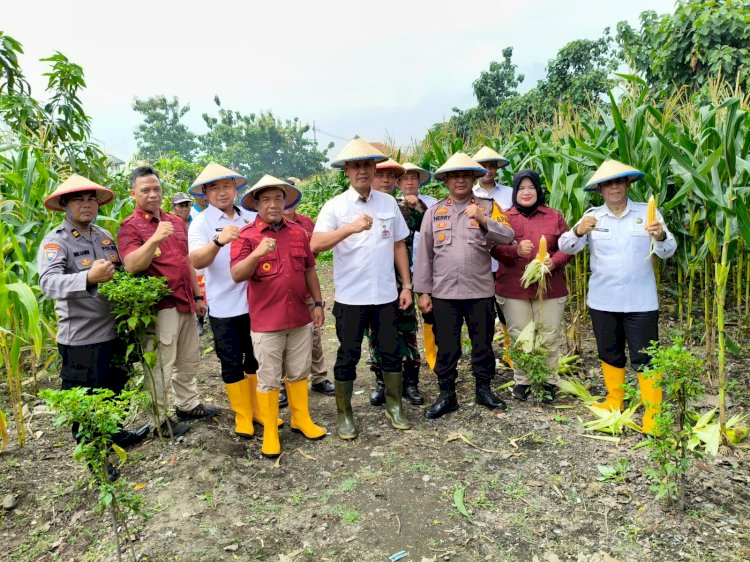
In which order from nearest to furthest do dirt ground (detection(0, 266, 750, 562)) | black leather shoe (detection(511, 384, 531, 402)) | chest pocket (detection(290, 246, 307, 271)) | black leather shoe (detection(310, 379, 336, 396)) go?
dirt ground (detection(0, 266, 750, 562))
chest pocket (detection(290, 246, 307, 271))
black leather shoe (detection(511, 384, 531, 402))
black leather shoe (detection(310, 379, 336, 396))

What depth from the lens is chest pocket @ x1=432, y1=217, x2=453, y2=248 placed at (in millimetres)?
3834

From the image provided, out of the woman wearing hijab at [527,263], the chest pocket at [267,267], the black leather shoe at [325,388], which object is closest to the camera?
the chest pocket at [267,267]

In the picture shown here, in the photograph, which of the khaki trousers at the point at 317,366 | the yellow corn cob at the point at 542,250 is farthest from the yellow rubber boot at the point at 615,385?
the khaki trousers at the point at 317,366

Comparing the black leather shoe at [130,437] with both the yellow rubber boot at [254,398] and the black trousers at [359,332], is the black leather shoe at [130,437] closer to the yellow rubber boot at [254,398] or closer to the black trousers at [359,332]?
the yellow rubber boot at [254,398]

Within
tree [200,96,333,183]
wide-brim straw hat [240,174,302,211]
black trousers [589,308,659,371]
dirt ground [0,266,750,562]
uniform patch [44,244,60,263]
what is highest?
tree [200,96,333,183]

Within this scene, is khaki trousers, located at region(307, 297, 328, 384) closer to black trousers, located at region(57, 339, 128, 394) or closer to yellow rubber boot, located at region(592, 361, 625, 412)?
black trousers, located at region(57, 339, 128, 394)

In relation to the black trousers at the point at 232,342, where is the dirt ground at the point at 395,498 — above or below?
below

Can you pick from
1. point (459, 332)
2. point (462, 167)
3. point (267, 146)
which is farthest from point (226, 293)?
point (267, 146)

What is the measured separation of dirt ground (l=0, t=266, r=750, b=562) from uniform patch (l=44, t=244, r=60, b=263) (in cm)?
147

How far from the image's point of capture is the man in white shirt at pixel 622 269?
11.2 ft

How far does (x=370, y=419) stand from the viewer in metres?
4.09

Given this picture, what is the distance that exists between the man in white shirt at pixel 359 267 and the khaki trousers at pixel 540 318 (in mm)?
1047

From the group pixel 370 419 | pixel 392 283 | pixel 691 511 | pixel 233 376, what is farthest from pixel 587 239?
pixel 233 376

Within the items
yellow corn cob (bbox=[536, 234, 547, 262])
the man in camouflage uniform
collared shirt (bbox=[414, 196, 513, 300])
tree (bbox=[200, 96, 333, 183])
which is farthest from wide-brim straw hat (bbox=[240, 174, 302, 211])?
tree (bbox=[200, 96, 333, 183])
